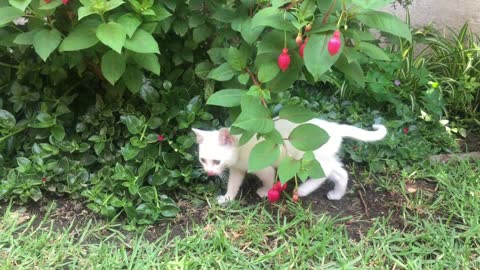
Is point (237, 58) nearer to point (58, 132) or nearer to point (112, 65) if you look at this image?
point (112, 65)

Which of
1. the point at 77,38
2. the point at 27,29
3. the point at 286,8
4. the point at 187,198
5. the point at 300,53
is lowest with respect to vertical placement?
the point at 187,198

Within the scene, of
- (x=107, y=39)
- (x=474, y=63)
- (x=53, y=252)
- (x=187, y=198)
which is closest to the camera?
(x=107, y=39)

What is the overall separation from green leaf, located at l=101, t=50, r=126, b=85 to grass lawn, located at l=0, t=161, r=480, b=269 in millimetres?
745

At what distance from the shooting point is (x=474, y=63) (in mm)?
3490

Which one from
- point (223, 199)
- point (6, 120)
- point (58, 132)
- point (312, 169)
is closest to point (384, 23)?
point (312, 169)

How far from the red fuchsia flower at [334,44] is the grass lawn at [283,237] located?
0.98 m

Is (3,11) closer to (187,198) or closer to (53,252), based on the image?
(53,252)

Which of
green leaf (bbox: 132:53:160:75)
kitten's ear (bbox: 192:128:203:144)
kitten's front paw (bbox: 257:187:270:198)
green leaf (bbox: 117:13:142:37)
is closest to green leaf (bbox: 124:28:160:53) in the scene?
green leaf (bbox: 117:13:142:37)

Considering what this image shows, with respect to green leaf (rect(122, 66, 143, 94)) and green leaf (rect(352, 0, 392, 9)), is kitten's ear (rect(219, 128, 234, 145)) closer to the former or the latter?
green leaf (rect(122, 66, 143, 94))

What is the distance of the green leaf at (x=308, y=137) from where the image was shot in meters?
1.86

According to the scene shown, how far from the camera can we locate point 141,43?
6.18 feet

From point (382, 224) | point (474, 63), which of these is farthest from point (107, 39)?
point (474, 63)

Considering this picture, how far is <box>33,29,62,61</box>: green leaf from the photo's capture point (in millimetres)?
1940

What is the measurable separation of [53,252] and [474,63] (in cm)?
294
